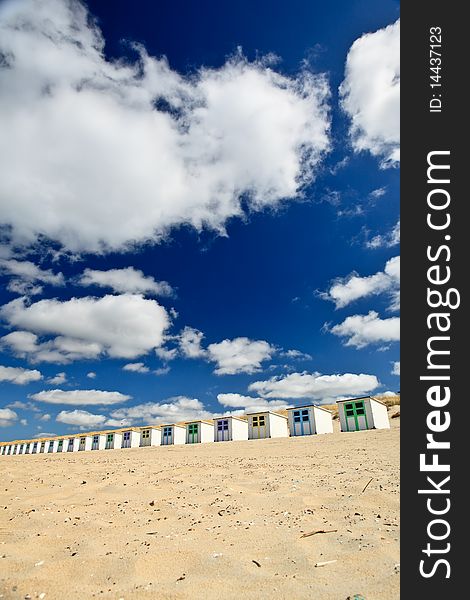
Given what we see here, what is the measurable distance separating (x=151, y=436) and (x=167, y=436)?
321cm

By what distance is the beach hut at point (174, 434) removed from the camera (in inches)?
1582

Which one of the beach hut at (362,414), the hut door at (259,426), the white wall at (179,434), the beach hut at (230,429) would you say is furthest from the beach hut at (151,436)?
the beach hut at (362,414)

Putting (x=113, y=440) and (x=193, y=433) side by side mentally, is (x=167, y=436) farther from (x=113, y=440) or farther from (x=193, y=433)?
(x=113, y=440)

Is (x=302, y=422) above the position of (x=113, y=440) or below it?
above

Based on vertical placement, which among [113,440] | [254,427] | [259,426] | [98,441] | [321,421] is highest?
[321,421]

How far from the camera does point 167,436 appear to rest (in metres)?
41.2

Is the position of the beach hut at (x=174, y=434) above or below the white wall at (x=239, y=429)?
below

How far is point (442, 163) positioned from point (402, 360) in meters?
2.17

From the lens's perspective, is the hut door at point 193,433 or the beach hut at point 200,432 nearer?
the beach hut at point 200,432

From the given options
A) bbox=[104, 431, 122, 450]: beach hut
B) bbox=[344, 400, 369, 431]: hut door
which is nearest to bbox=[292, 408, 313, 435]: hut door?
bbox=[344, 400, 369, 431]: hut door

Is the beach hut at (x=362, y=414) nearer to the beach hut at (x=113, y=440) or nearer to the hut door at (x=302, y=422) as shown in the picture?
the hut door at (x=302, y=422)

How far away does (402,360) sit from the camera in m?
3.53

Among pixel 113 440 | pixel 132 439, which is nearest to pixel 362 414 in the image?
pixel 132 439

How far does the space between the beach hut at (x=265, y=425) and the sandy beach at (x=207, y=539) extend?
1014 inches
